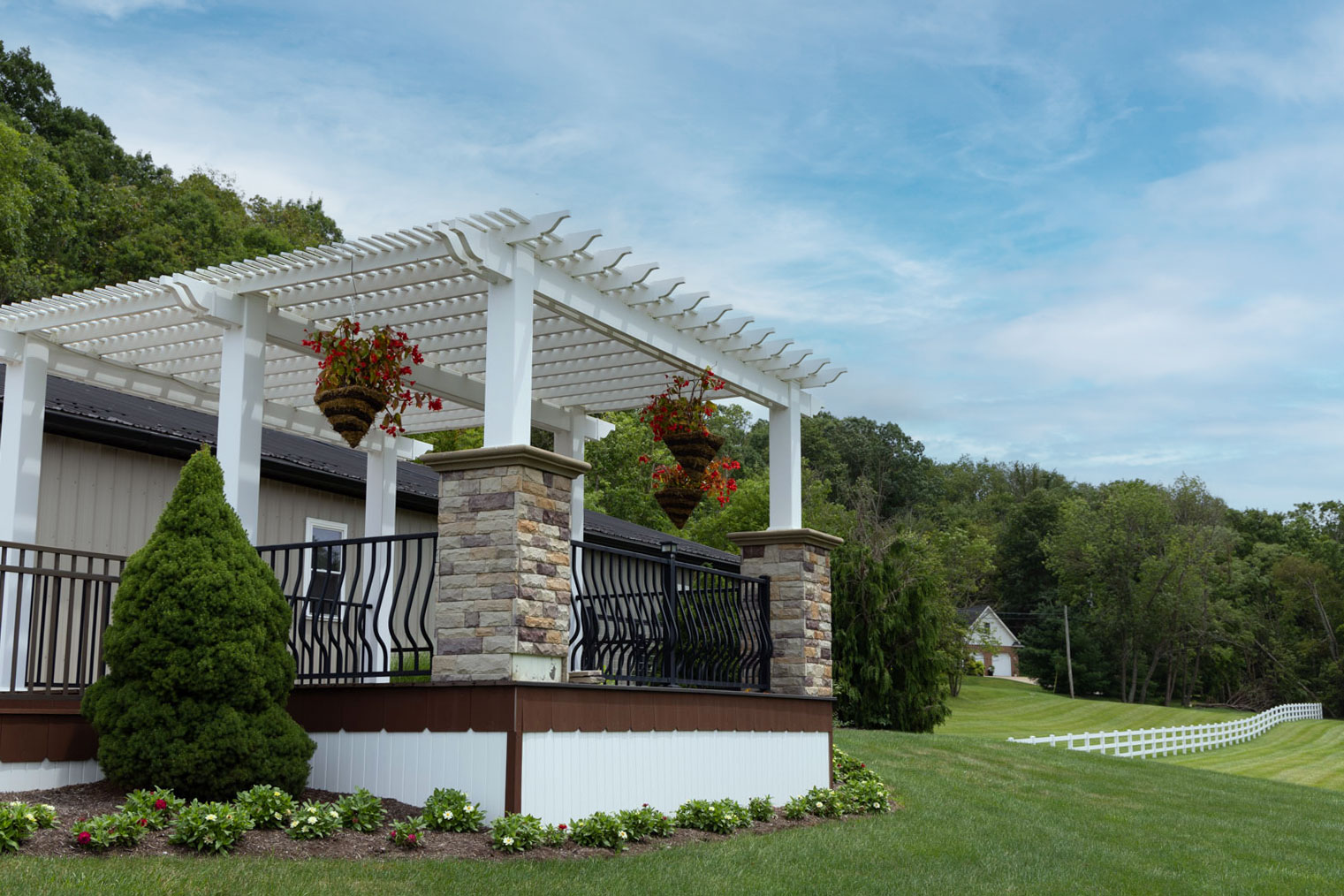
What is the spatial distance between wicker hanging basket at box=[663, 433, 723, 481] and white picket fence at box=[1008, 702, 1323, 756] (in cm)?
1317

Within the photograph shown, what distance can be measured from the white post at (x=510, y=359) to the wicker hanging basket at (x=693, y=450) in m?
2.90

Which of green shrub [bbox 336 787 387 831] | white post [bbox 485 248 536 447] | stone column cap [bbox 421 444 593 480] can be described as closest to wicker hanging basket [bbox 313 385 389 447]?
stone column cap [bbox 421 444 593 480]

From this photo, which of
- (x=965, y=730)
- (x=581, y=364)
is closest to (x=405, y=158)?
(x=581, y=364)

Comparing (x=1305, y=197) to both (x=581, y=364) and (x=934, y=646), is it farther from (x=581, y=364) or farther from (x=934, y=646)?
(x=581, y=364)

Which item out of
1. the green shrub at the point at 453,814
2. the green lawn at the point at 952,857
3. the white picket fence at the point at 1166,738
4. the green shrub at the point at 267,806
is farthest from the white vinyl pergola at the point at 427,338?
the white picket fence at the point at 1166,738

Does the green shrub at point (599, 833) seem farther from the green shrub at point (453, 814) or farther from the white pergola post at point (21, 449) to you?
the white pergola post at point (21, 449)

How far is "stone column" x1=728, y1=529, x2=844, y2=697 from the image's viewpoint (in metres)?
10.7

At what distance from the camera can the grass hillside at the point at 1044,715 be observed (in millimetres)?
37469

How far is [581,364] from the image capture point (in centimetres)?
1109

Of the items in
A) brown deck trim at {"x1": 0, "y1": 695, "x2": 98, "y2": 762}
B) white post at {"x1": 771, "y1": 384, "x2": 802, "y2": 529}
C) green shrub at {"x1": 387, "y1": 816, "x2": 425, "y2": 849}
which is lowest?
green shrub at {"x1": 387, "y1": 816, "x2": 425, "y2": 849}

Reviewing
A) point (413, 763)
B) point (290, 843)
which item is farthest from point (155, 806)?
point (413, 763)

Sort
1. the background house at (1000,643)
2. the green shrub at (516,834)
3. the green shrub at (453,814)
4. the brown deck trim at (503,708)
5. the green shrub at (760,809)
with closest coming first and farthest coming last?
the green shrub at (516,834)
the green shrub at (453,814)
the brown deck trim at (503,708)
the green shrub at (760,809)
the background house at (1000,643)

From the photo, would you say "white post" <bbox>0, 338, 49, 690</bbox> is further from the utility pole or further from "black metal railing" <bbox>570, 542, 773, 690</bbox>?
the utility pole

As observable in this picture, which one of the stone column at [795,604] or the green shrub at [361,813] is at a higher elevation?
the stone column at [795,604]
